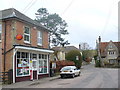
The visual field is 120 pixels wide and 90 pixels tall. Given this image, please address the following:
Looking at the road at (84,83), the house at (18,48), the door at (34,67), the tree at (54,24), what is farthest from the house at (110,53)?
the house at (18,48)

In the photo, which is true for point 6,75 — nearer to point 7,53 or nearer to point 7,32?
point 7,53

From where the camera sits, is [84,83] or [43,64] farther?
[43,64]

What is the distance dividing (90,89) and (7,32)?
37.9 feet

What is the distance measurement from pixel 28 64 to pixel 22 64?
1.09m

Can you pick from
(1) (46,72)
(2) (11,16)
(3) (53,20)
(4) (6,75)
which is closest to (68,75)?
(1) (46,72)

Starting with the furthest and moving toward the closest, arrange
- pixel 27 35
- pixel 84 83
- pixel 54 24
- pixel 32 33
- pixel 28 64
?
pixel 54 24 → pixel 32 33 → pixel 27 35 → pixel 28 64 → pixel 84 83

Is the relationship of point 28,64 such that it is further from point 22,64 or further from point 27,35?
point 27,35

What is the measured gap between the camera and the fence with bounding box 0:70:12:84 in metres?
19.4

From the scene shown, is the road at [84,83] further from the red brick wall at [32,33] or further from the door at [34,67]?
the red brick wall at [32,33]

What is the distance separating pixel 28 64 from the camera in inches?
899

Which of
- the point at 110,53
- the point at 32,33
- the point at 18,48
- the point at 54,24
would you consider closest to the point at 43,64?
the point at 32,33

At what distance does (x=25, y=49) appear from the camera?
21.5 meters

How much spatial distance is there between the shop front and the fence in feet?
2.20

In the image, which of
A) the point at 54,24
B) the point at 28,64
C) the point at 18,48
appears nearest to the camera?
the point at 18,48
